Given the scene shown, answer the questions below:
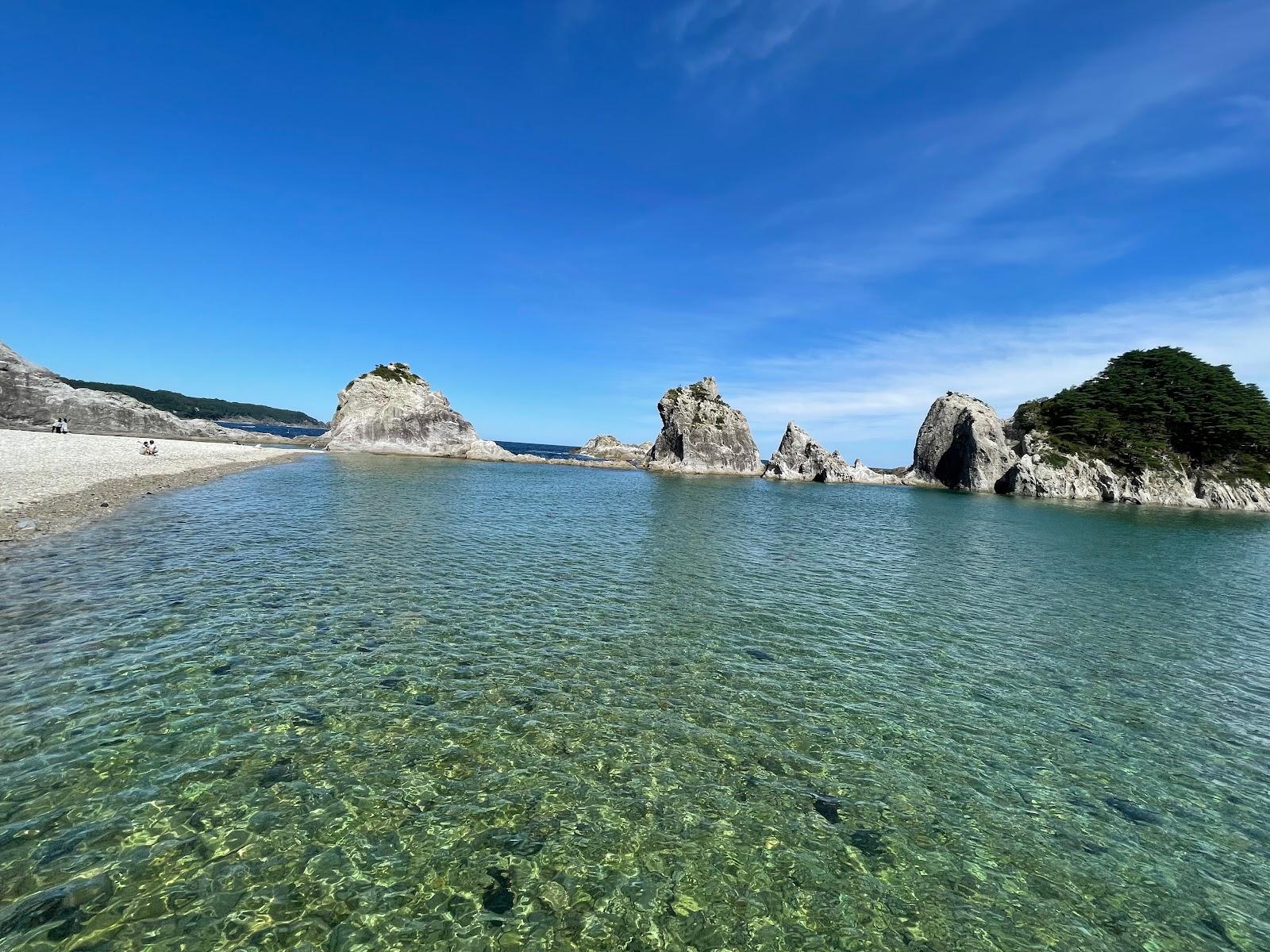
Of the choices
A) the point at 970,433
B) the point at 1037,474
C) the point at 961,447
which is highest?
the point at 970,433

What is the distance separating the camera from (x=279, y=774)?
9.23m

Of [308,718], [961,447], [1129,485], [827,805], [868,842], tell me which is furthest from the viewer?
[961,447]

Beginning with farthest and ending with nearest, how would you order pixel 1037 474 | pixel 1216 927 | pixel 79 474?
pixel 1037 474 < pixel 79 474 < pixel 1216 927

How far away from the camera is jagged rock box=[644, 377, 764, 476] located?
455 ft

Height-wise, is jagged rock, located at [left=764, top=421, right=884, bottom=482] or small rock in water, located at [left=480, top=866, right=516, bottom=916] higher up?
jagged rock, located at [left=764, top=421, right=884, bottom=482]

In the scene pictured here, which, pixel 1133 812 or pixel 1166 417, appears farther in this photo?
pixel 1166 417

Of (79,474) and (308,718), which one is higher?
(79,474)

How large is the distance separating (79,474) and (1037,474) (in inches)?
5919

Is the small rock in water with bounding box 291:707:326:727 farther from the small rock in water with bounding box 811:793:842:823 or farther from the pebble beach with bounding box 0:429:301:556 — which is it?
the pebble beach with bounding box 0:429:301:556

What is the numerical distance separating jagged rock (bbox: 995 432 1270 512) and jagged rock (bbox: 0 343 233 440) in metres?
187

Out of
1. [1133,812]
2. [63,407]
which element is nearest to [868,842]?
[1133,812]

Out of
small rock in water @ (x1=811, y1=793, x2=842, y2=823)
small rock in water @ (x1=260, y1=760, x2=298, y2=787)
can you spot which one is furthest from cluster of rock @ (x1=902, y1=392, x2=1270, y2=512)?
small rock in water @ (x1=260, y1=760, x2=298, y2=787)

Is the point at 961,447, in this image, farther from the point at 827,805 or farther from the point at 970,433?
the point at 827,805

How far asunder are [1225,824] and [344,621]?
21.3 m
